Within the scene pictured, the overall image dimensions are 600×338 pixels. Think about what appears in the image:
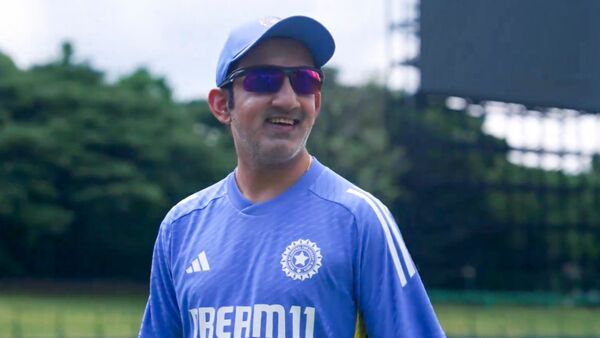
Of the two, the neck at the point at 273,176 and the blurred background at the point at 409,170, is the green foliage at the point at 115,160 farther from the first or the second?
the neck at the point at 273,176

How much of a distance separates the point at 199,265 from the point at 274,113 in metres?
0.43

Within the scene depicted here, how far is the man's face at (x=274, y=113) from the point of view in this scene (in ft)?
10.0

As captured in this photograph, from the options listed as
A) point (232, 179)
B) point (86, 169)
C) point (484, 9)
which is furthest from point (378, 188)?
point (232, 179)

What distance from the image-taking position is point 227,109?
3242mm

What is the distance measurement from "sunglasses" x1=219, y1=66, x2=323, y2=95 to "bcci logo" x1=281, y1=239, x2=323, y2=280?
38 centimetres

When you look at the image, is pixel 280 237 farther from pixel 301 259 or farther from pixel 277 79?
pixel 277 79

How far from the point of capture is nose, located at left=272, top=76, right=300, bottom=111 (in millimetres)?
3061

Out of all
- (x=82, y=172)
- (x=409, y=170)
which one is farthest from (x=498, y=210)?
(x=82, y=172)

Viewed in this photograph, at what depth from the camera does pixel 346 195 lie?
3055 mm

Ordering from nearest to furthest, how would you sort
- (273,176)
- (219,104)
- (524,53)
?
1. (273,176)
2. (219,104)
3. (524,53)

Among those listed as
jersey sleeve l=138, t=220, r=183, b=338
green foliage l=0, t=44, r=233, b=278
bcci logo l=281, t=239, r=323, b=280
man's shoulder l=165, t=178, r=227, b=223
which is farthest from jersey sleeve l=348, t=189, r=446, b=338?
green foliage l=0, t=44, r=233, b=278

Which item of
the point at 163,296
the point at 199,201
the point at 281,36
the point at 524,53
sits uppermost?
the point at 524,53

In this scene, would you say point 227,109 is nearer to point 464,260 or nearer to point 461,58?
point 461,58

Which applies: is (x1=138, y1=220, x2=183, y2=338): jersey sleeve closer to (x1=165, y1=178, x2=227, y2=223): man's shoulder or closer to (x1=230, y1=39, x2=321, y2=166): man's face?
(x1=165, y1=178, x2=227, y2=223): man's shoulder
